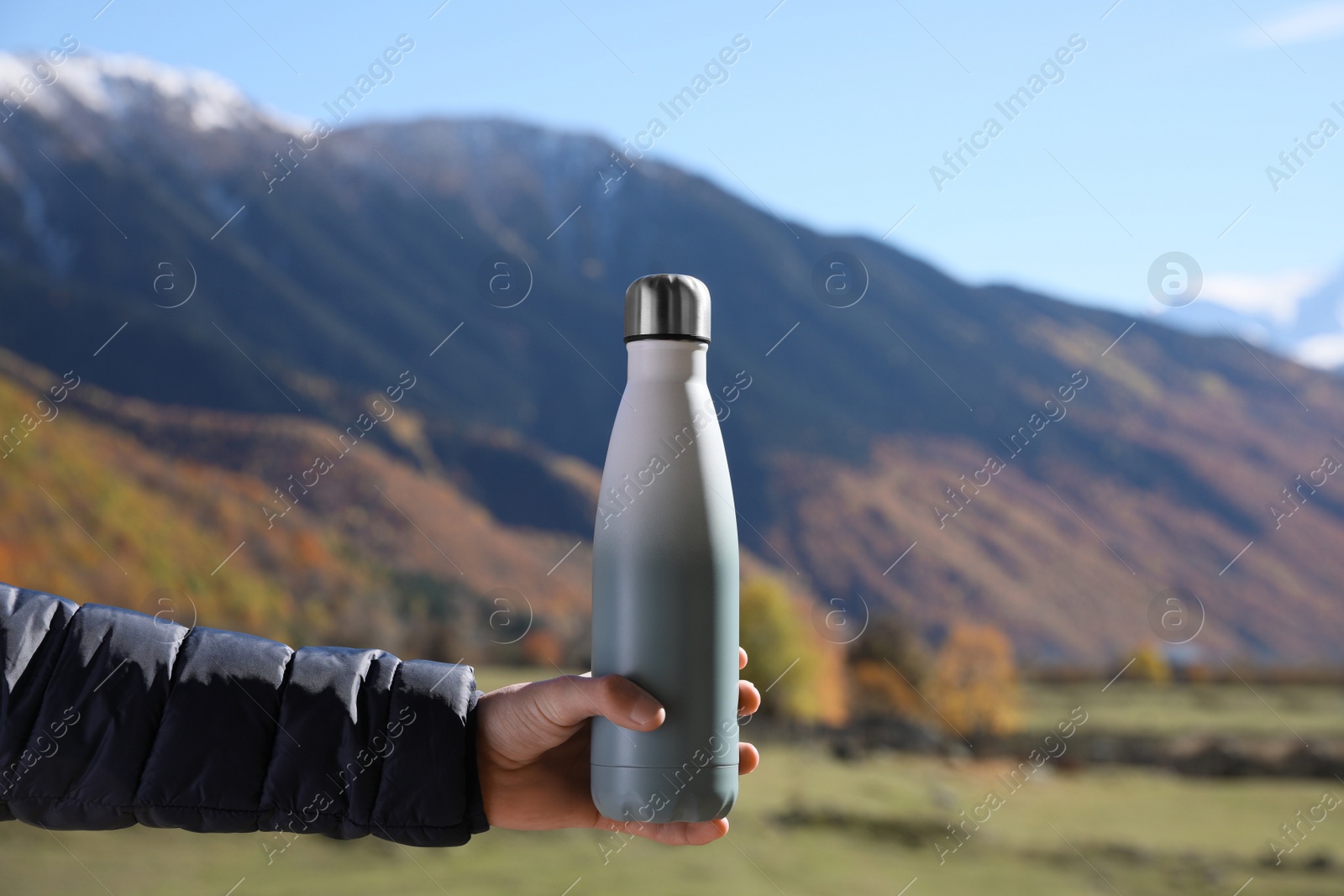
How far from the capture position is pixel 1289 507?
7088cm

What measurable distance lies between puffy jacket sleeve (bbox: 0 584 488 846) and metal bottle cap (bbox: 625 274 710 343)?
679 mm

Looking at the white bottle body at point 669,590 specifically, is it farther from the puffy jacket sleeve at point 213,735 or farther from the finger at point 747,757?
the puffy jacket sleeve at point 213,735

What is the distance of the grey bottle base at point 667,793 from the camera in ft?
4.30

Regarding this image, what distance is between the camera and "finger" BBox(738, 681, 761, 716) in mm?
1497

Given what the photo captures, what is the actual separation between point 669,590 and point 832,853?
21.2 metres

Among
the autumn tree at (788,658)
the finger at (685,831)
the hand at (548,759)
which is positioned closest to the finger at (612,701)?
the hand at (548,759)

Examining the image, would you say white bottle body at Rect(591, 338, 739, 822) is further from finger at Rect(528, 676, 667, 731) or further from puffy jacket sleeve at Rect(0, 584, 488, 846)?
puffy jacket sleeve at Rect(0, 584, 488, 846)

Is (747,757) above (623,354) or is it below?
below

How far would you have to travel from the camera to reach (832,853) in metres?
20.7

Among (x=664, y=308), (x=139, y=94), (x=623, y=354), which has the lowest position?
(x=664, y=308)

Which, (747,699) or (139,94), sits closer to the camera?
(747,699)

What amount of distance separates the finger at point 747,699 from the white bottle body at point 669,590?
0.15m

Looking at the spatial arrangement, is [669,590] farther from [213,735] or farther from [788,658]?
[788,658]

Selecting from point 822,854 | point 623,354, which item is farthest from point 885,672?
point 623,354
